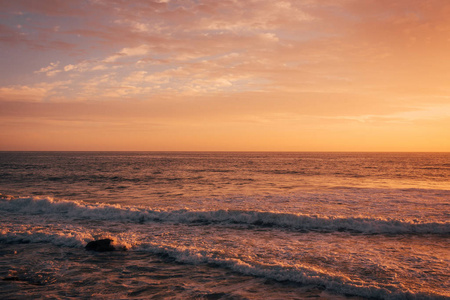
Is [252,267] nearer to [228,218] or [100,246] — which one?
[100,246]

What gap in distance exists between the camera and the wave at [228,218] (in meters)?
16.0

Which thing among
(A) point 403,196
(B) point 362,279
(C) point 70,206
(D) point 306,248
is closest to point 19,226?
(C) point 70,206

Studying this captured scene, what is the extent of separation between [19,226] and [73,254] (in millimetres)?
6843

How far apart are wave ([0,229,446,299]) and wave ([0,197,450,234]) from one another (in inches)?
192

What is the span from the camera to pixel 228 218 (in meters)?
18.5

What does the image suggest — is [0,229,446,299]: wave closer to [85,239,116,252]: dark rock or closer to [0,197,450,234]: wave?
[85,239,116,252]: dark rock

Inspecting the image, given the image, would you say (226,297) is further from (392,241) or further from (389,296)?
(392,241)

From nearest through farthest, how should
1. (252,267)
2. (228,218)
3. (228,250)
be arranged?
(252,267)
(228,250)
(228,218)

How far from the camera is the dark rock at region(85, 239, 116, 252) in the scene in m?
12.1

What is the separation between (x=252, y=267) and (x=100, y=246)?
23.0ft

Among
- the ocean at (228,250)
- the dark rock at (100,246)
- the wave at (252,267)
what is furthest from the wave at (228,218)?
the dark rock at (100,246)

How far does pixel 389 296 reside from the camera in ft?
26.8

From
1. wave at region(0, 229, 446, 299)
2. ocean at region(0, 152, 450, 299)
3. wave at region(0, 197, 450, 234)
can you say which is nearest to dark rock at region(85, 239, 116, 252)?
ocean at region(0, 152, 450, 299)

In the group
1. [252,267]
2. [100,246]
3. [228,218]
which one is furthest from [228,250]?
[228,218]
